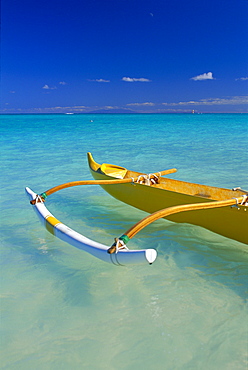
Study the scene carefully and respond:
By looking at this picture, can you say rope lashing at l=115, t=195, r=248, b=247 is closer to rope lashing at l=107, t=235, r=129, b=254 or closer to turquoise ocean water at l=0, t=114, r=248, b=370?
rope lashing at l=107, t=235, r=129, b=254

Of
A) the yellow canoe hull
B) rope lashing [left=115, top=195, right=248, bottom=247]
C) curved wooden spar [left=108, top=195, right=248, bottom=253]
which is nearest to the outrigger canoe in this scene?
curved wooden spar [left=108, top=195, right=248, bottom=253]

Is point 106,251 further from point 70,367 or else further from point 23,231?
point 23,231

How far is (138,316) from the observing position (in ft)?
9.67

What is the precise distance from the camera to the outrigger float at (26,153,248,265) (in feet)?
9.17

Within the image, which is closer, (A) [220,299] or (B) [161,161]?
(A) [220,299]

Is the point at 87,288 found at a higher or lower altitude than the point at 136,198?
lower

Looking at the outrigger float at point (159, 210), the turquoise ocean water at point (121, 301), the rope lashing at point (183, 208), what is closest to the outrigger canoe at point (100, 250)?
the outrigger float at point (159, 210)

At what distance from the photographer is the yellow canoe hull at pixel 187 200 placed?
12.6ft

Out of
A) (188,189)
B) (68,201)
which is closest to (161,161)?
(68,201)

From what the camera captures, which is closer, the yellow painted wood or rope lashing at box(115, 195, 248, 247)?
rope lashing at box(115, 195, 248, 247)

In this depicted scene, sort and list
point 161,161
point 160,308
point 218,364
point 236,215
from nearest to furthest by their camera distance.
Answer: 1. point 218,364
2. point 160,308
3. point 236,215
4. point 161,161

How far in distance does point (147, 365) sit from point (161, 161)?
1014 cm

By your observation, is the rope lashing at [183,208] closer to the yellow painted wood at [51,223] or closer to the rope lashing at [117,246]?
the rope lashing at [117,246]

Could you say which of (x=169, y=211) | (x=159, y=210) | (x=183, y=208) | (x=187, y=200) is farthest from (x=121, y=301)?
(x=187, y=200)
